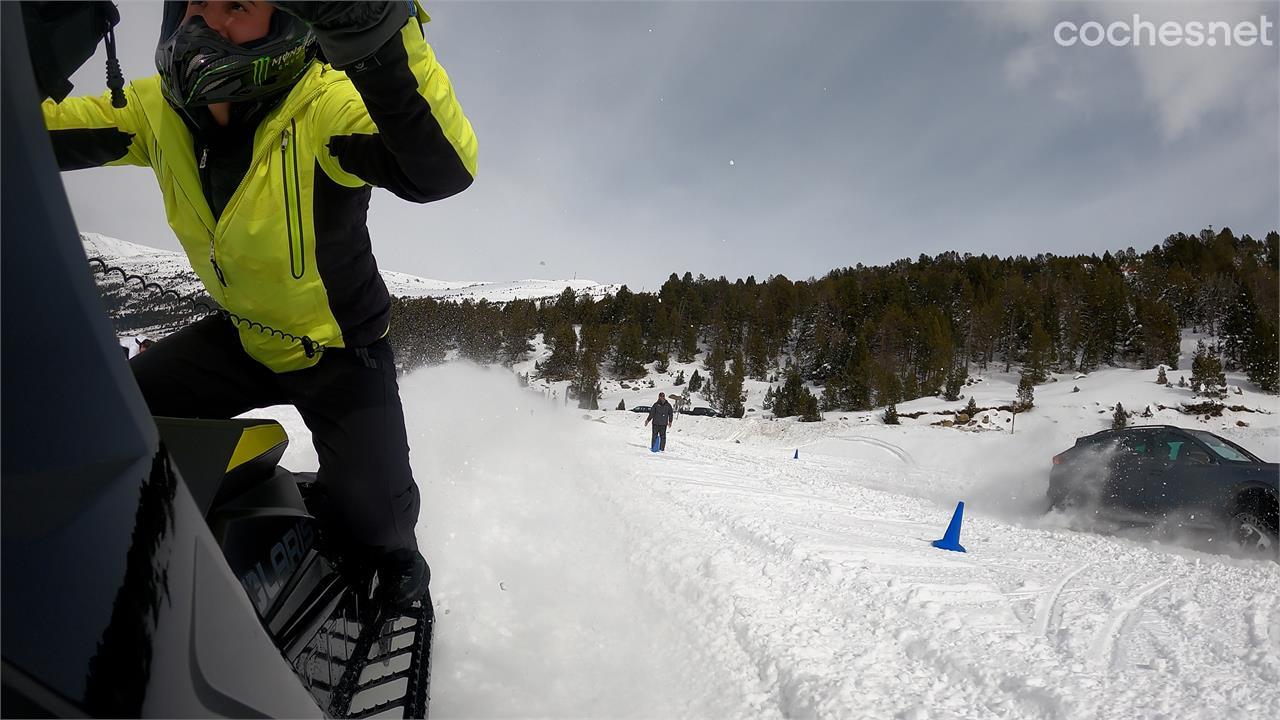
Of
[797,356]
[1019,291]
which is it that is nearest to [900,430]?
[797,356]

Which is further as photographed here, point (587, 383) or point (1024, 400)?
point (587, 383)

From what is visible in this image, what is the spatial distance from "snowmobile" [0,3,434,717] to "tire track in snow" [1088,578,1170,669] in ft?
11.1

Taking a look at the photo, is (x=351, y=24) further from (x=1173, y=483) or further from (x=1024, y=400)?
(x=1024, y=400)

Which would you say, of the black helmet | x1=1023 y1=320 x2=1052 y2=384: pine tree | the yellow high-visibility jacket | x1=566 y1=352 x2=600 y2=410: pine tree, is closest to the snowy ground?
the yellow high-visibility jacket

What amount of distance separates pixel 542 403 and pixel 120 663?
1085 centimetres

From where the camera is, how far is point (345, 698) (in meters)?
1.72

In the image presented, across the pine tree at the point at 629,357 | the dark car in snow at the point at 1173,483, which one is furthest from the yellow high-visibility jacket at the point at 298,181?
the pine tree at the point at 629,357

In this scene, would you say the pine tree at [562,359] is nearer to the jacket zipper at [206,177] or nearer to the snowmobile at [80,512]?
the jacket zipper at [206,177]

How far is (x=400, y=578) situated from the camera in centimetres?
207

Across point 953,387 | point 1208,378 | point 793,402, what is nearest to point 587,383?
point 793,402

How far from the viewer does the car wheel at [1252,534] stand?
5.66 metres

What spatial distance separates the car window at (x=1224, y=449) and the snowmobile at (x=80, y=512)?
8433 millimetres

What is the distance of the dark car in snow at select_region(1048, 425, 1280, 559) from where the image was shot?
5875 mm

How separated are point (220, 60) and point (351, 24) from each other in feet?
2.01
